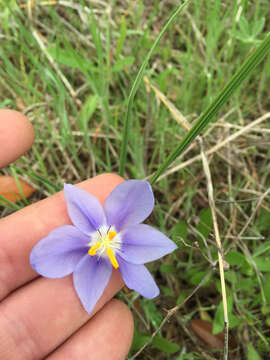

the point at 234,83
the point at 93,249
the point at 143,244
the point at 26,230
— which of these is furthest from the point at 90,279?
the point at 234,83

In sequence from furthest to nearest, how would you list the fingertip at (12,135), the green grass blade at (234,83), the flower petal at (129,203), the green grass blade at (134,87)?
1. the fingertip at (12,135)
2. the flower petal at (129,203)
3. the green grass blade at (134,87)
4. the green grass blade at (234,83)

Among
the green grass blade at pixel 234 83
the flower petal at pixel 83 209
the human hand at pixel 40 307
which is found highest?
the green grass blade at pixel 234 83

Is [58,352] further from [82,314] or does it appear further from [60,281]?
[60,281]

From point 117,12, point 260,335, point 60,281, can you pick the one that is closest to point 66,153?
point 60,281

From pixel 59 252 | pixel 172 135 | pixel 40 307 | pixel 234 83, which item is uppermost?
pixel 234 83

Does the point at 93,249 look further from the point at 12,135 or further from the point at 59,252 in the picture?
the point at 12,135

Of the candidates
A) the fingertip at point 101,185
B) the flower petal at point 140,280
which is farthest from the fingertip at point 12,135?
the flower petal at point 140,280

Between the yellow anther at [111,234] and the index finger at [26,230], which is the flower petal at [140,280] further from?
the index finger at [26,230]
